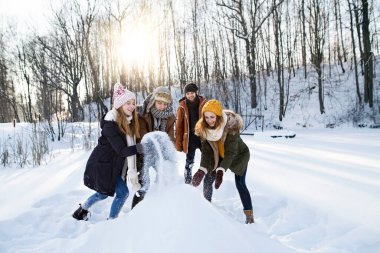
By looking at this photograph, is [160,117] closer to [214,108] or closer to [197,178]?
[214,108]

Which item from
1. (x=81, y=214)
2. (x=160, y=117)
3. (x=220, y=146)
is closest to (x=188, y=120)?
(x=160, y=117)

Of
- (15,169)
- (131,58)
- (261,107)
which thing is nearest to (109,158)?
(15,169)

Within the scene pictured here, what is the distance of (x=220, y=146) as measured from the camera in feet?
A: 10.8

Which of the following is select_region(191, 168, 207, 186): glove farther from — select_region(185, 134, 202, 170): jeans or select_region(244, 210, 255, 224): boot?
select_region(185, 134, 202, 170): jeans

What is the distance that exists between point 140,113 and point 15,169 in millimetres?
4507

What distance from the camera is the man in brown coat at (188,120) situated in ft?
14.6

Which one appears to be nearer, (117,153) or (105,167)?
(117,153)

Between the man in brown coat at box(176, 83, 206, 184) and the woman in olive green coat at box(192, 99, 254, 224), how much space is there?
3.66 ft

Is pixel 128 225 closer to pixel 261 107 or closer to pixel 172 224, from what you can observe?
pixel 172 224

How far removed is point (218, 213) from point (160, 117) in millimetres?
1799

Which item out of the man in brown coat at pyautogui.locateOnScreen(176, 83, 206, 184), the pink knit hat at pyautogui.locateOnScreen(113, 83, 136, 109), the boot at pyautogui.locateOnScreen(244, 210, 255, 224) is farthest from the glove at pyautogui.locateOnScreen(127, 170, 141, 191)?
the man in brown coat at pyautogui.locateOnScreen(176, 83, 206, 184)

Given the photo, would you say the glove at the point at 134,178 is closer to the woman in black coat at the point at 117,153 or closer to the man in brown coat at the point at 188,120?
the woman in black coat at the point at 117,153

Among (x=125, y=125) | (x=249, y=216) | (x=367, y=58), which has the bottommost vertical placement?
(x=249, y=216)

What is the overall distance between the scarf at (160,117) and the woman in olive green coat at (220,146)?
1.41 feet
